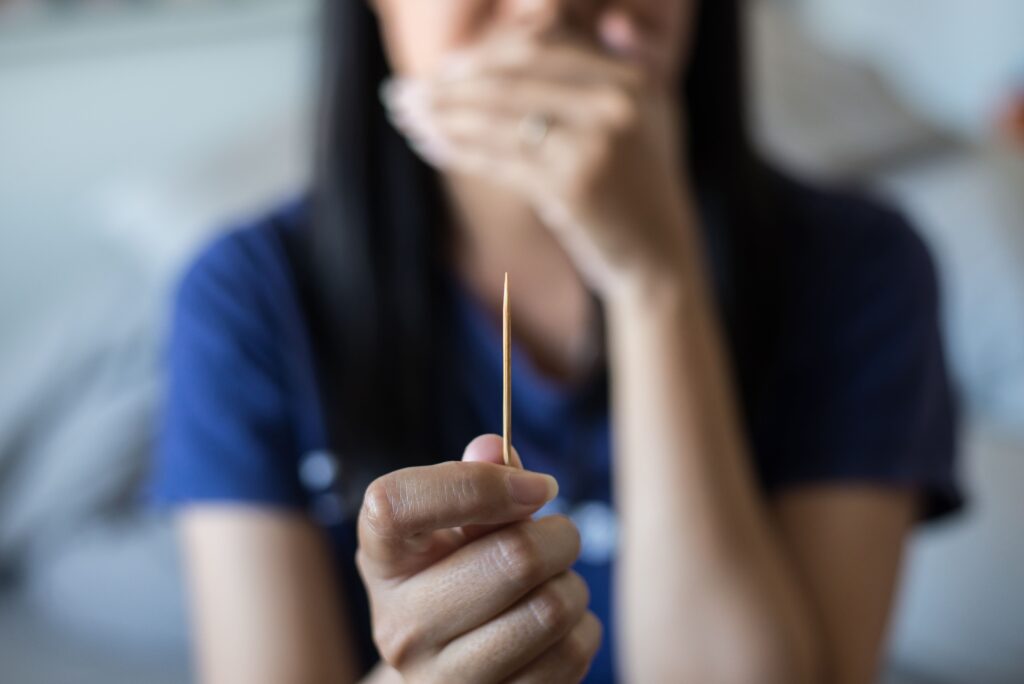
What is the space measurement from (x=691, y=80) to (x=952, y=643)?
53cm

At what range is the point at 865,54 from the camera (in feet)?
6.23

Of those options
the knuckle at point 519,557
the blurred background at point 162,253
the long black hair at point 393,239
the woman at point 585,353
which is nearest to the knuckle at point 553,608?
the knuckle at point 519,557

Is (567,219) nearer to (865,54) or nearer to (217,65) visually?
(217,65)

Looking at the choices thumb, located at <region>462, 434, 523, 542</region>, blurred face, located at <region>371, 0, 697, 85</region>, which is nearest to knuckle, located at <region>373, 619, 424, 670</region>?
thumb, located at <region>462, 434, 523, 542</region>

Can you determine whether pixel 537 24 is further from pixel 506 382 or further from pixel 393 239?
pixel 506 382

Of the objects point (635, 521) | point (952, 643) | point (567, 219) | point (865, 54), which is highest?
point (865, 54)

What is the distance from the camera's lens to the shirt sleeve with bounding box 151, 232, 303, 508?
0.56 meters

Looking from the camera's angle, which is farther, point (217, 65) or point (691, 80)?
point (217, 65)

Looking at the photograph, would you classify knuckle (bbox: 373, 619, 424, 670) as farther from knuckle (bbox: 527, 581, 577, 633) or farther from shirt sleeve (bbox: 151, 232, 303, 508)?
shirt sleeve (bbox: 151, 232, 303, 508)

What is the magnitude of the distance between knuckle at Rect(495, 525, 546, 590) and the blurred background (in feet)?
1.85

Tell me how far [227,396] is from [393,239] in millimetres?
150

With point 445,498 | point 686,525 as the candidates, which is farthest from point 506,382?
point 686,525

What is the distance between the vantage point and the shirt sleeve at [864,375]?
0.58 m

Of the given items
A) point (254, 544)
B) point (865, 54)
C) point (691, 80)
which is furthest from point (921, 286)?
point (865, 54)
